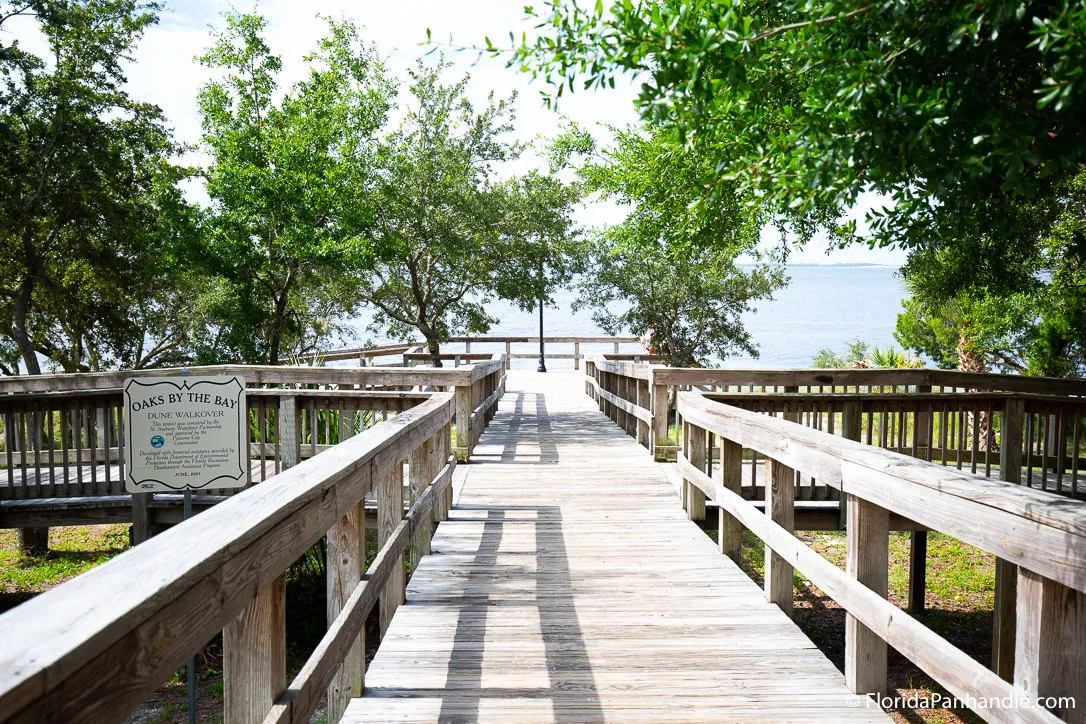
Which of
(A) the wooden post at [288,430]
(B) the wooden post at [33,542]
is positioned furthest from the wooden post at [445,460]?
(B) the wooden post at [33,542]

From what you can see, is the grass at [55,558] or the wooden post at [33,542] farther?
the wooden post at [33,542]

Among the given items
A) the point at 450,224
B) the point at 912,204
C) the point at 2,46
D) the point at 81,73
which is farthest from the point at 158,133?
the point at 912,204

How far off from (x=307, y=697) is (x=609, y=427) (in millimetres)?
10735

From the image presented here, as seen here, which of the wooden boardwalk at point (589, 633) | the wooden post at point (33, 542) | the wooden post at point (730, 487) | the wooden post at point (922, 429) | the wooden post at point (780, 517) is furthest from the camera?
the wooden post at point (33, 542)

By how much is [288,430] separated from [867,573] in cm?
550

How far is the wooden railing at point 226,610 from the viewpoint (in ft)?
3.78

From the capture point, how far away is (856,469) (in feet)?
10.5

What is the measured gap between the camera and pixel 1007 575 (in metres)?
6.68

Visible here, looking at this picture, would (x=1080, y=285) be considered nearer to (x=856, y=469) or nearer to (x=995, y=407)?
(x=995, y=407)

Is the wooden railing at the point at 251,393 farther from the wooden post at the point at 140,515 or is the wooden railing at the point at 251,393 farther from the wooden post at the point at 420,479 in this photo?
the wooden post at the point at 420,479

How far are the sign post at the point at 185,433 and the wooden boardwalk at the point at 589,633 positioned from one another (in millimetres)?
1215

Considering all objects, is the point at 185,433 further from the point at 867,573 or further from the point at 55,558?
the point at 55,558

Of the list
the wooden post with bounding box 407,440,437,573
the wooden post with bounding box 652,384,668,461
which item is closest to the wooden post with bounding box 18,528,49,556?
the wooden post with bounding box 652,384,668,461

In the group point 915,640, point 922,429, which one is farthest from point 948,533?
point 922,429
